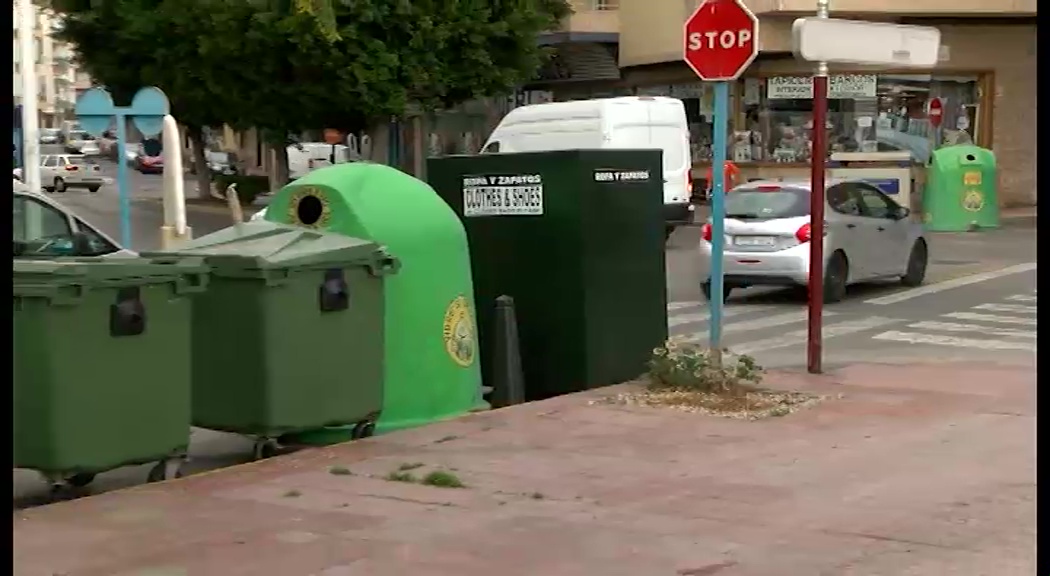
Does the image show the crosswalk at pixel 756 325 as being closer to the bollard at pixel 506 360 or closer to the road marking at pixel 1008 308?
the road marking at pixel 1008 308

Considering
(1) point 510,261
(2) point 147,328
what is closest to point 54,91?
(1) point 510,261

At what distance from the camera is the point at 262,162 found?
185ft

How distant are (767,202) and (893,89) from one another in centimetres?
1719

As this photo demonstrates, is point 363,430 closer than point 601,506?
No

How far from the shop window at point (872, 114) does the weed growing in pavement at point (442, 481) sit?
26142 millimetres

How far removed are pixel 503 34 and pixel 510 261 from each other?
2057cm

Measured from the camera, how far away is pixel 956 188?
86.3 feet

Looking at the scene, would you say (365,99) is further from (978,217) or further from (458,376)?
(458,376)

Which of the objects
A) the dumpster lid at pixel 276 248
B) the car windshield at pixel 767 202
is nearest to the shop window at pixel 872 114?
the car windshield at pixel 767 202

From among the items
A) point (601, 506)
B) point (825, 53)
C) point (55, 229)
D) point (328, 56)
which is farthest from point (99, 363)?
point (328, 56)

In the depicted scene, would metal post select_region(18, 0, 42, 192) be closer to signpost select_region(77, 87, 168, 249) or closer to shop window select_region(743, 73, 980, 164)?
signpost select_region(77, 87, 168, 249)

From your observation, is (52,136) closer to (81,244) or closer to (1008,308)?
(1008,308)

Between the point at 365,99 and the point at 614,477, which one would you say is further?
the point at 365,99

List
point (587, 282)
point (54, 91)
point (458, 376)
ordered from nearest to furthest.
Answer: point (458, 376) → point (587, 282) → point (54, 91)
